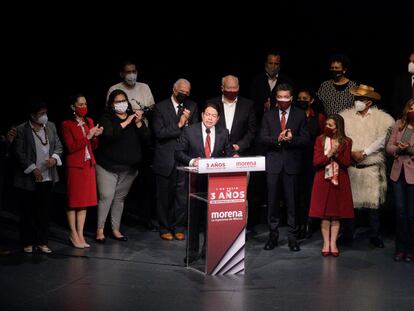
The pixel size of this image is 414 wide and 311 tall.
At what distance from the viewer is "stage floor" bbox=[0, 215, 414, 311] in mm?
7336

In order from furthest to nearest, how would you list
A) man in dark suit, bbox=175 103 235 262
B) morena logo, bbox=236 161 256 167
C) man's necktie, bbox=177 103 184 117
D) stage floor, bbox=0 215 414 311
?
man's necktie, bbox=177 103 184 117 < man in dark suit, bbox=175 103 235 262 < morena logo, bbox=236 161 256 167 < stage floor, bbox=0 215 414 311

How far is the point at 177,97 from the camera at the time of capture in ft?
31.9

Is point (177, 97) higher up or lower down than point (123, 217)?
higher up

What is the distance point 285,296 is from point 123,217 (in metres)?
3.60

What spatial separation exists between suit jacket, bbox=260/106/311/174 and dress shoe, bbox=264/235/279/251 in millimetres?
702

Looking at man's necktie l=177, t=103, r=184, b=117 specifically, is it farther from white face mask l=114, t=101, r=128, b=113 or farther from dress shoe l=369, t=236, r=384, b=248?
dress shoe l=369, t=236, r=384, b=248

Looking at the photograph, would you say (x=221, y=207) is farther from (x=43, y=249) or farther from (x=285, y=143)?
(x=43, y=249)

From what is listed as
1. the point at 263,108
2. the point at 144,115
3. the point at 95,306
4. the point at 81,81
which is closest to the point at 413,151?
the point at 263,108

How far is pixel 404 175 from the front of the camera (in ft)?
29.0

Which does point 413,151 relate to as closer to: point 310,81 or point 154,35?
point 310,81

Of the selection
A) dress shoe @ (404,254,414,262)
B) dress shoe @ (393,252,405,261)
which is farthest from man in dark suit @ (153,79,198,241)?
dress shoe @ (404,254,414,262)

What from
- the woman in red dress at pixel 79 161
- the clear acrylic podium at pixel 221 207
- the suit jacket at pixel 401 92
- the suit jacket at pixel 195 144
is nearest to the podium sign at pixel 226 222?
the clear acrylic podium at pixel 221 207

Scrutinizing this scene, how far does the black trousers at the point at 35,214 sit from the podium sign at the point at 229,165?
1.86 metres

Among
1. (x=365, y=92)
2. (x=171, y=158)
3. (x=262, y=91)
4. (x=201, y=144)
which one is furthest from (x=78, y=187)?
(x=365, y=92)
